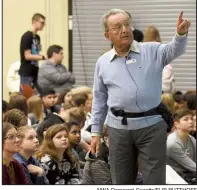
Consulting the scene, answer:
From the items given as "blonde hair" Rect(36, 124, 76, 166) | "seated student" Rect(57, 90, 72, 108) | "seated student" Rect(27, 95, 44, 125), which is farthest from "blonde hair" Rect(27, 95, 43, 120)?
"blonde hair" Rect(36, 124, 76, 166)

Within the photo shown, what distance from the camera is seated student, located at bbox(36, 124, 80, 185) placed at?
5840 millimetres

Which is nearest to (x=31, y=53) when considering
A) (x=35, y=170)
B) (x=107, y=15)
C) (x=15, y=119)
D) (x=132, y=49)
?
(x=15, y=119)

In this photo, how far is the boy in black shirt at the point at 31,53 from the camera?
9.11 m

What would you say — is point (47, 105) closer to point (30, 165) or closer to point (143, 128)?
point (30, 165)

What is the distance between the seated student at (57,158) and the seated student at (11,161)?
1.48ft

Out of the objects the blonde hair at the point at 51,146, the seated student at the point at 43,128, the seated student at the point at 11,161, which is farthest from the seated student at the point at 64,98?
the seated student at the point at 11,161

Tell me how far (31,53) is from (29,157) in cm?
372

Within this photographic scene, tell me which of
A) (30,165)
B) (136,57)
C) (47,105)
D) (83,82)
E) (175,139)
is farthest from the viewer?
(83,82)

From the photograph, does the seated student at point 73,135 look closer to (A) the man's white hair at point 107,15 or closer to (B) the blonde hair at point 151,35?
(A) the man's white hair at point 107,15

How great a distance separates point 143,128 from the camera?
16.2ft

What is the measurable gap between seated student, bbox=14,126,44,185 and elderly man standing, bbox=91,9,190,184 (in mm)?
717

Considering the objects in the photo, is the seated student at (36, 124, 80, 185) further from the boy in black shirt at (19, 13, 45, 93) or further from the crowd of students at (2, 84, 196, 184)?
the boy in black shirt at (19, 13, 45, 93)

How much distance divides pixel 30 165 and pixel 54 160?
1.10 ft

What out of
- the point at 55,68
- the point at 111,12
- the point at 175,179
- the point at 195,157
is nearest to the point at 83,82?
the point at 55,68
